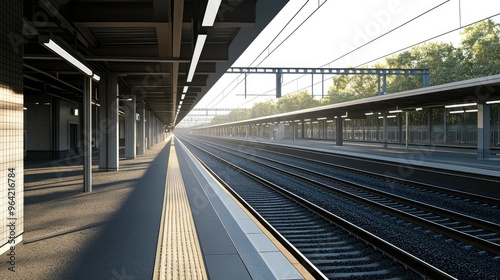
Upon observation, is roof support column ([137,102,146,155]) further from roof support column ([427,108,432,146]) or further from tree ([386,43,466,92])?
tree ([386,43,466,92])

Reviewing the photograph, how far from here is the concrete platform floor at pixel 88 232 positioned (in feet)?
14.4

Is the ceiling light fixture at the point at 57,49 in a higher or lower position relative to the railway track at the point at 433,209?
higher

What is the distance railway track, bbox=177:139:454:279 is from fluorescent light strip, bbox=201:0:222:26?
3.39 metres

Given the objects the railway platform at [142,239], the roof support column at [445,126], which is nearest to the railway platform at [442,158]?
the roof support column at [445,126]

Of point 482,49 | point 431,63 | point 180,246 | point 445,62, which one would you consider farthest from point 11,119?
point 431,63

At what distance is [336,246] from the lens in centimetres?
648

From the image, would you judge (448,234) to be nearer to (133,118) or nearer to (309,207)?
(309,207)

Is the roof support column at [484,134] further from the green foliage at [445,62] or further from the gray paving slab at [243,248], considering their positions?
the gray paving slab at [243,248]

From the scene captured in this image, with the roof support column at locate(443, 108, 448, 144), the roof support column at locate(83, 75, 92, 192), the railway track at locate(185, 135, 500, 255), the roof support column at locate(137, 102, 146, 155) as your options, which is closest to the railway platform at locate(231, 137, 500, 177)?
the roof support column at locate(443, 108, 448, 144)

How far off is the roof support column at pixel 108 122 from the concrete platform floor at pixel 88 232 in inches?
151

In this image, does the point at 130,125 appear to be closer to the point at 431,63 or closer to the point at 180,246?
the point at 180,246

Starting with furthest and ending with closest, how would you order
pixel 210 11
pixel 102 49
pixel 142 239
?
pixel 102 49, pixel 142 239, pixel 210 11

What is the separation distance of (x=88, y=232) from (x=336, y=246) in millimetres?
3862

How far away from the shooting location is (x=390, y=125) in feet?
132
